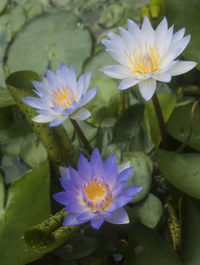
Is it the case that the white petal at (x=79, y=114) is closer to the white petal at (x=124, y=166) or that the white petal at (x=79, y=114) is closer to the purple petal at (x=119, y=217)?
the white petal at (x=124, y=166)

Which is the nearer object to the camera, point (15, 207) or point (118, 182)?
point (118, 182)

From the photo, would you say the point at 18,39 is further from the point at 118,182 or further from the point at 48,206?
the point at 118,182

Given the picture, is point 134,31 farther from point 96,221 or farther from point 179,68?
point 96,221

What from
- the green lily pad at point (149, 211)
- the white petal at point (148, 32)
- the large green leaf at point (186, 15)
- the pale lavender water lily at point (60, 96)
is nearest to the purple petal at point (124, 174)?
the pale lavender water lily at point (60, 96)

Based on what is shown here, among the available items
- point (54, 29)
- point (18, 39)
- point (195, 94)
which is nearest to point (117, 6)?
Result: point (54, 29)

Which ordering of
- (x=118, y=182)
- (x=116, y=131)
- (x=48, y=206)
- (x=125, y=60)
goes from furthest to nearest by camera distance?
(x=116, y=131) < (x=48, y=206) < (x=125, y=60) < (x=118, y=182)
